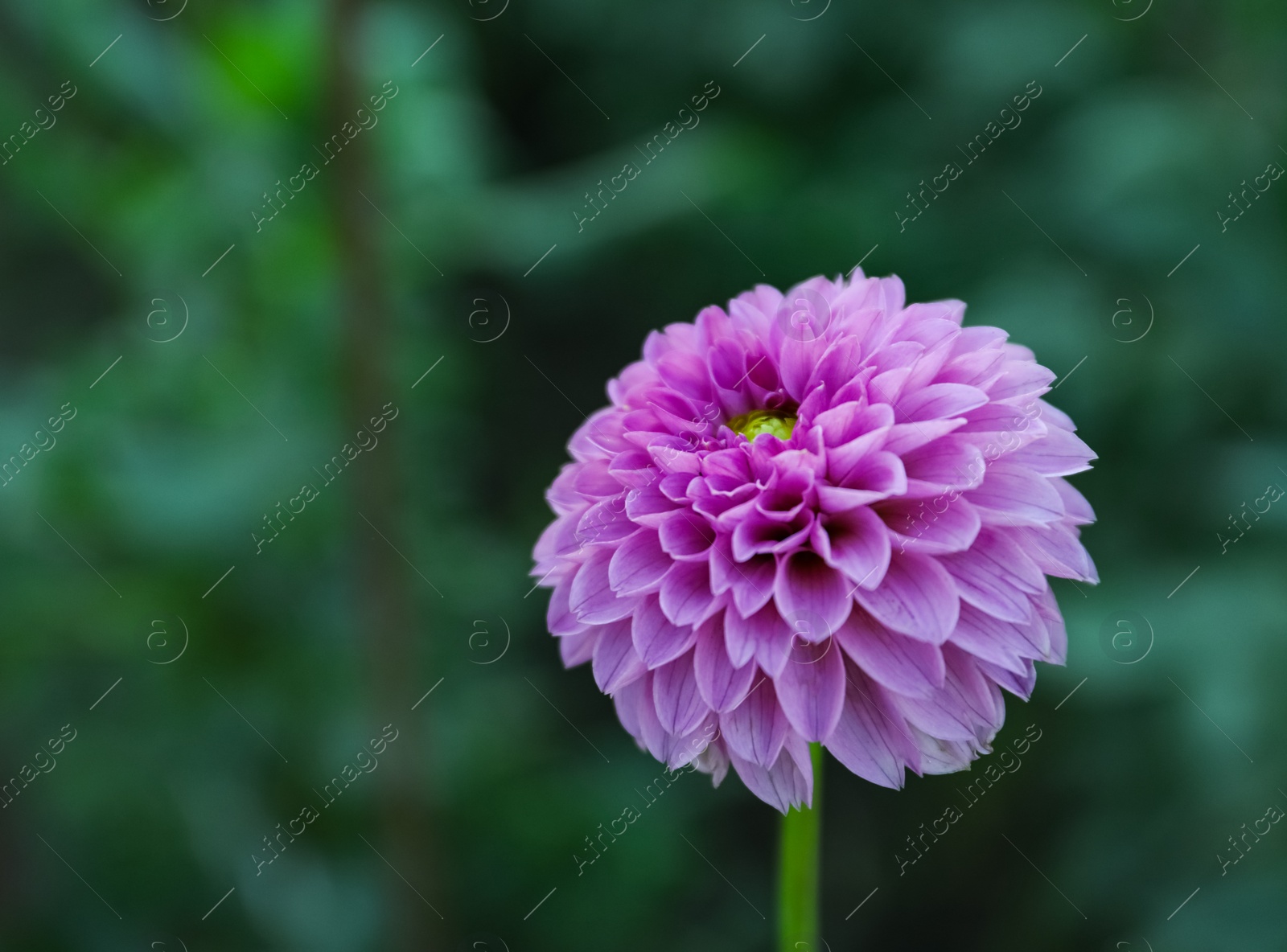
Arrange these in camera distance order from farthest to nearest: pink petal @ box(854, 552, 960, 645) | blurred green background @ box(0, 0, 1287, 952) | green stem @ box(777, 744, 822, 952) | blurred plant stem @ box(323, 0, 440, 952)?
blurred green background @ box(0, 0, 1287, 952), blurred plant stem @ box(323, 0, 440, 952), green stem @ box(777, 744, 822, 952), pink petal @ box(854, 552, 960, 645)

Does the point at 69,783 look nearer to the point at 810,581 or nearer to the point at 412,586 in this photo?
the point at 412,586

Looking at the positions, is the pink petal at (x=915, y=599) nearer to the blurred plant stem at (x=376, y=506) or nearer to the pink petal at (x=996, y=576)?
the pink petal at (x=996, y=576)

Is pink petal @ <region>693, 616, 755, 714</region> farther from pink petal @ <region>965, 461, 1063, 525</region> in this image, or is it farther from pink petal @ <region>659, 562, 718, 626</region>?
pink petal @ <region>965, 461, 1063, 525</region>

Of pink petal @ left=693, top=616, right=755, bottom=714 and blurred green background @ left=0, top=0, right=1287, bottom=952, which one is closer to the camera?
pink petal @ left=693, top=616, right=755, bottom=714

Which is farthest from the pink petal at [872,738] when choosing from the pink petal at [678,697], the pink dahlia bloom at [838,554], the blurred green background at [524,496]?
the blurred green background at [524,496]

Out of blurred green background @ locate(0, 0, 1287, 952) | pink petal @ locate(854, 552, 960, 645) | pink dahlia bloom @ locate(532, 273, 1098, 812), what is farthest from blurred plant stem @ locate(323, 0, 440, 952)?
pink petal @ locate(854, 552, 960, 645)

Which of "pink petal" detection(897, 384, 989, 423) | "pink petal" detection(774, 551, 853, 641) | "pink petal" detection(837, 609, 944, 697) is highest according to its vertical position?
"pink petal" detection(897, 384, 989, 423)
